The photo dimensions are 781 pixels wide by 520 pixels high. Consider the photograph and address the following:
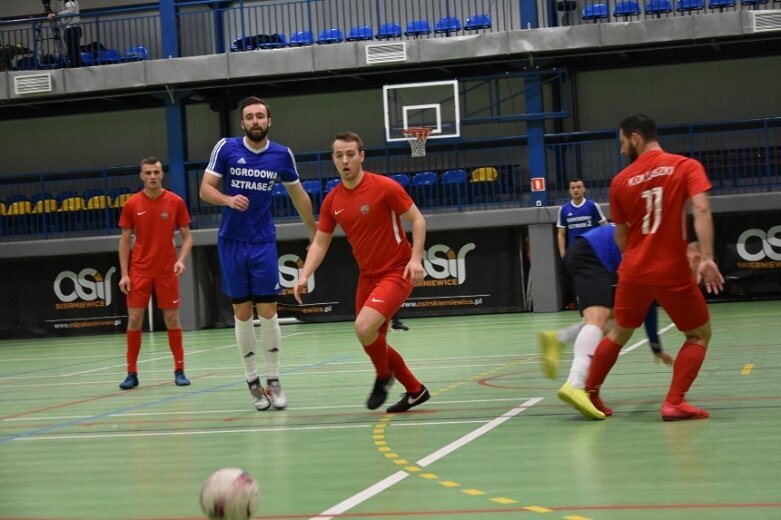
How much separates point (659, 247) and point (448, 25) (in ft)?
62.9

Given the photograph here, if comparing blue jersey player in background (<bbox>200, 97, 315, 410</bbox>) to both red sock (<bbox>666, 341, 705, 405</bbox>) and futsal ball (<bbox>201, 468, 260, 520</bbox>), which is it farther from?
futsal ball (<bbox>201, 468, 260, 520</bbox>)

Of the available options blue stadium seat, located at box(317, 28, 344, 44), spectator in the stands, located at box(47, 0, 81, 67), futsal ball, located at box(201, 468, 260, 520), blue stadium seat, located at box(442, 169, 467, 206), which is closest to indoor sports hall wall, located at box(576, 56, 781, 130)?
blue stadium seat, located at box(442, 169, 467, 206)

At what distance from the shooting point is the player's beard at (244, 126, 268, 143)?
8797 millimetres

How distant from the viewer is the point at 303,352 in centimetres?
1608

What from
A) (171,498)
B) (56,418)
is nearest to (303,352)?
(56,418)

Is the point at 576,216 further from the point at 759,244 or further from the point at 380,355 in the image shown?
the point at 380,355

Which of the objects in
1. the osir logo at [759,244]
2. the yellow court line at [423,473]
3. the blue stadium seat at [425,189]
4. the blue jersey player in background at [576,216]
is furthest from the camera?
the blue stadium seat at [425,189]

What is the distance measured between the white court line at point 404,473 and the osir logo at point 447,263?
53.9 ft

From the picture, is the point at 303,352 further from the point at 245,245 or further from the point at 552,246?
the point at 552,246

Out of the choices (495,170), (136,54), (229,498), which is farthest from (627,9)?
(229,498)

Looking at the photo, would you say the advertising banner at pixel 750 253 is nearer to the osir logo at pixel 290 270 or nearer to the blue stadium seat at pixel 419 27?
the blue stadium seat at pixel 419 27

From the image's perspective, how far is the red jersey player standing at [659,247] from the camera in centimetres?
698

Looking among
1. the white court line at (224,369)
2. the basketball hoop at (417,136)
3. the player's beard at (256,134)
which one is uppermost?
the basketball hoop at (417,136)

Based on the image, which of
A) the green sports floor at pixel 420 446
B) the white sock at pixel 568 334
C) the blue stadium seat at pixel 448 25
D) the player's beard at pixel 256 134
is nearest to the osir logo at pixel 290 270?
the blue stadium seat at pixel 448 25
